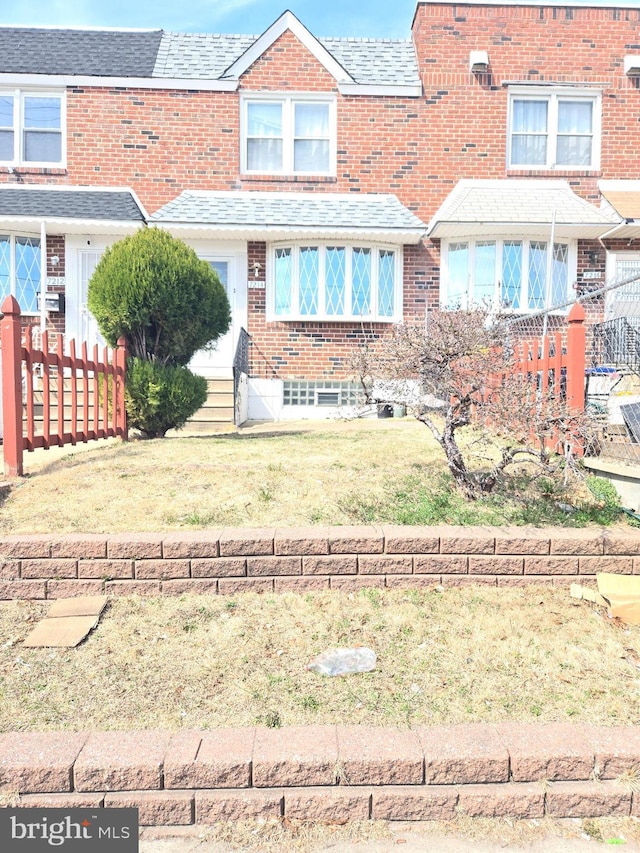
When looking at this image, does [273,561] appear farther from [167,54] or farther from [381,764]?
[167,54]

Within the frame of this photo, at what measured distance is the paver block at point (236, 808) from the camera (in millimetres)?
2475

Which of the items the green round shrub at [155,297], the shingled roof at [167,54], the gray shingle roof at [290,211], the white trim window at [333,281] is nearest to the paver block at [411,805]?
the green round shrub at [155,297]

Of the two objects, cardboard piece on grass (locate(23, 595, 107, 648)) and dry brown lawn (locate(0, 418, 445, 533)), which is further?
dry brown lawn (locate(0, 418, 445, 533))

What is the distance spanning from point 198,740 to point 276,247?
11366 millimetres

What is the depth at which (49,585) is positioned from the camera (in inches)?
154

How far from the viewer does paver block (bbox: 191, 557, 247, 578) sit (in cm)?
392

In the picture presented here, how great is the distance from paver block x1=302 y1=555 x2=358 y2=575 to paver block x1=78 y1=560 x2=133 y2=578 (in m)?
1.06

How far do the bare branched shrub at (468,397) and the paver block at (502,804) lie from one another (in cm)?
246

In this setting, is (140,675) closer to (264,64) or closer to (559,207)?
(559,207)

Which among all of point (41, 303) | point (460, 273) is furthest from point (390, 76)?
point (41, 303)

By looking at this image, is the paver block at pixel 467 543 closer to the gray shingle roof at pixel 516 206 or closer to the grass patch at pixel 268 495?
the grass patch at pixel 268 495

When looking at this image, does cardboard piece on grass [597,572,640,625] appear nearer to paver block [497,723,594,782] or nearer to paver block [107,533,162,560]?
paver block [497,723,594,782]

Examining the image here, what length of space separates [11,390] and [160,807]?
3.98 metres

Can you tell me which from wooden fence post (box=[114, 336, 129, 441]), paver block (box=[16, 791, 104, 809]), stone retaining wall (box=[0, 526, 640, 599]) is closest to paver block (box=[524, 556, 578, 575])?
stone retaining wall (box=[0, 526, 640, 599])
